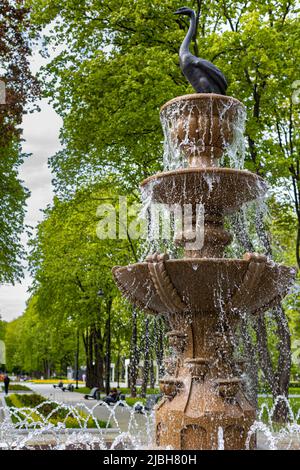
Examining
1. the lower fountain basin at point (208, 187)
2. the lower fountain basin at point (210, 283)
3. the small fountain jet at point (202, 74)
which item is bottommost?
the lower fountain basin at point (210, 283)

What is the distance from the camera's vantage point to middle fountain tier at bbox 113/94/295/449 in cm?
670

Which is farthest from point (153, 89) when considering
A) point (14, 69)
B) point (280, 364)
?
point (280, 364)

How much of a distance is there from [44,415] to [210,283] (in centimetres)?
979

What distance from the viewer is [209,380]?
6945 millimetres

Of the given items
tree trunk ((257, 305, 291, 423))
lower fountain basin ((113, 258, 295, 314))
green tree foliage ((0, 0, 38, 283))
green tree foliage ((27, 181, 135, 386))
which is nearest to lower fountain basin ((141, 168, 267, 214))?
lower fountain basin ((113, 258, 295, 314))

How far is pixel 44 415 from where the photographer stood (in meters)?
15.2

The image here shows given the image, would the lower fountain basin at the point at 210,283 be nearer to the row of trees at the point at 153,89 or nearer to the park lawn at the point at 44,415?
the park lawn at the point at 44,415

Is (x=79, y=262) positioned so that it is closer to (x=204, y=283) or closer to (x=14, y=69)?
(x=14, y=69)

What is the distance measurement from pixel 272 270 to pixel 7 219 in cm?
1934

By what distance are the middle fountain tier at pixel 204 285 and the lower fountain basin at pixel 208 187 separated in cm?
1

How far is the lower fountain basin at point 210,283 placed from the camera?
263 inches

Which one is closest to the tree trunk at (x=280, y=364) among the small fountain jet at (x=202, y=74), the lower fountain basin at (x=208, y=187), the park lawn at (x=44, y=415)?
the park lawn at (x=44, y=415)
